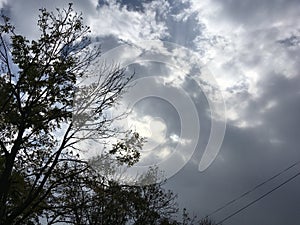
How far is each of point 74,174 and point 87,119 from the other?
71.5 inches

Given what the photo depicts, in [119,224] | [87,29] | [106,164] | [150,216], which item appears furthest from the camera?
[150,216]

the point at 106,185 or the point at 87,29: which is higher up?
the point at 87,29

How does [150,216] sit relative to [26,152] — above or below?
above

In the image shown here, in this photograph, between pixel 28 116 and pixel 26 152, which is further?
pixel 26 152

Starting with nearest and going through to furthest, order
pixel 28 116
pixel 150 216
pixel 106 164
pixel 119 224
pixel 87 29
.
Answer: pixel 28 116, pixel 106 164, pixel 87 29, pixel 119 224, pixel 150 216

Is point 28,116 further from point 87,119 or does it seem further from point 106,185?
point 106,185

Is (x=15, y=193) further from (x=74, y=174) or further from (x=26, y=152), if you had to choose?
(x=74, y=174)

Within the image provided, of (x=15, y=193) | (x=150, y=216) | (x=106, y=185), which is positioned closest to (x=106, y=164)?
(x=106, y=185)

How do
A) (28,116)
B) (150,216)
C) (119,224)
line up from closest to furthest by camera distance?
(28,116)
(119,224)
(150,216)

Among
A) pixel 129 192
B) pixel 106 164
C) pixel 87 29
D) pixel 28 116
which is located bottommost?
pixel 129 192

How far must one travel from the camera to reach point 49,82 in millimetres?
10562

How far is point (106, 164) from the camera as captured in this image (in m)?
11.0

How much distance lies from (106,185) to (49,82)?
380cm

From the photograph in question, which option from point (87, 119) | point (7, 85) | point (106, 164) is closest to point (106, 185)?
point (106, 164)
